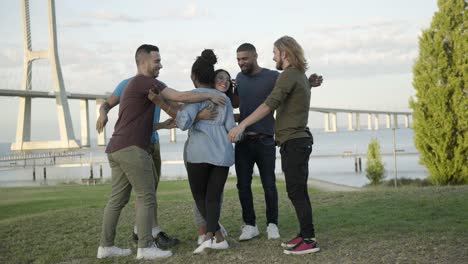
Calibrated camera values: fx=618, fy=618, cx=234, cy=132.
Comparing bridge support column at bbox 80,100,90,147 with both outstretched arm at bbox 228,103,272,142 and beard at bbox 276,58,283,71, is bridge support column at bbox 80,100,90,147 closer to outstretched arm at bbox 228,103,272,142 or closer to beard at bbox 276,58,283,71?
beard at bbox 276,58,283,71

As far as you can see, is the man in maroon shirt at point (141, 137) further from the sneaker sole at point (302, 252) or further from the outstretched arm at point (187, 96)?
the sneaker sole at point (302, 252)

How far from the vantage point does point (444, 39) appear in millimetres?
13156

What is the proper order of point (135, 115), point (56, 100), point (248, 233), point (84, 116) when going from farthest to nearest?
point (84, 116)
point (56, 100)
point (248, 233)
point (135, 115)

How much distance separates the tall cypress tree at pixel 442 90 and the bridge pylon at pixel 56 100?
40.5m

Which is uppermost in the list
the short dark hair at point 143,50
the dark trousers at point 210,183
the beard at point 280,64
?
the short dark hair at point 143,50

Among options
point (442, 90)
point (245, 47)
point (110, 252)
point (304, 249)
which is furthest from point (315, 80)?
point (442, 90)

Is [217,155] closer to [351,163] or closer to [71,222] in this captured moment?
[71,222]

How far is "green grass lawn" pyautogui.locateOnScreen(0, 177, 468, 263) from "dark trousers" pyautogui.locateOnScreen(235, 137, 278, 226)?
219 millimetres

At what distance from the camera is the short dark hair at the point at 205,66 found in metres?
4.04

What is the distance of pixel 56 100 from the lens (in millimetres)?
50750

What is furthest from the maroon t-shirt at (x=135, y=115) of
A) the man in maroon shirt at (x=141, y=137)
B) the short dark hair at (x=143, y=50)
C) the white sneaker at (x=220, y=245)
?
the white sneaker at (x=220, y=245)

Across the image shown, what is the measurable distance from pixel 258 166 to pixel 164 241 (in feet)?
2.84

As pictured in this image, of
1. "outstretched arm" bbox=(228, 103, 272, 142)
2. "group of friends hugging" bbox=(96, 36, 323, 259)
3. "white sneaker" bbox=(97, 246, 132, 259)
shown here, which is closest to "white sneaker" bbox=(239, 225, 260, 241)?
"group of friends hugging" bbox=(96, 36, 323, 259)

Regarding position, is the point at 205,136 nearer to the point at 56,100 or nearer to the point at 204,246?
the point at 204,246
